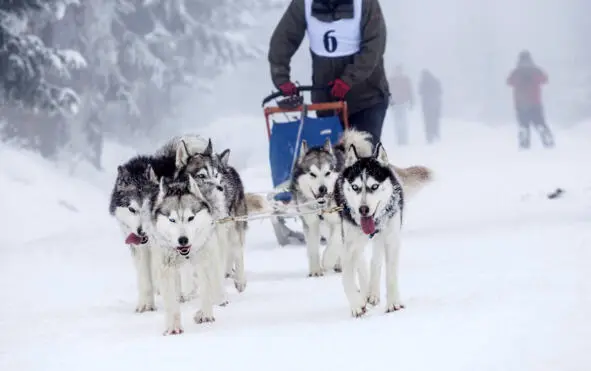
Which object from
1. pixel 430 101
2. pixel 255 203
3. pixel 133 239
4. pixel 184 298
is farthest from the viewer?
pixel 430 101

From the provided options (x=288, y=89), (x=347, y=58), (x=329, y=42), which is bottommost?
(x=288, y=89)

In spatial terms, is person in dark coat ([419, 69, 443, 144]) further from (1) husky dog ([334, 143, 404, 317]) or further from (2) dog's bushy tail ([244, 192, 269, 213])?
(1) husky dog ([334, 143, 404, 317])

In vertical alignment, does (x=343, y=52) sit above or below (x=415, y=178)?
above

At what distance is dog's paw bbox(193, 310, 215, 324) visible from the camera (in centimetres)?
414

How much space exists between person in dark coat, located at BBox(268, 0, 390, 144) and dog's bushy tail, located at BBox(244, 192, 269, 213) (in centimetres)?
82

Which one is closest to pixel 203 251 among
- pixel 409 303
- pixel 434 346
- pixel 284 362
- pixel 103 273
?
pixel 409 303

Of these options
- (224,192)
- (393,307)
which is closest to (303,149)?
(224,192)

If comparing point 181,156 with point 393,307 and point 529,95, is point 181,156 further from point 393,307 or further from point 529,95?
point 529,95

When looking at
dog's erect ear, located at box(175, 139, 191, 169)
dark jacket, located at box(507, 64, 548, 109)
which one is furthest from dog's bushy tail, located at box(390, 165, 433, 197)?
dark jacket, located at box(507, 64, 548, 109)

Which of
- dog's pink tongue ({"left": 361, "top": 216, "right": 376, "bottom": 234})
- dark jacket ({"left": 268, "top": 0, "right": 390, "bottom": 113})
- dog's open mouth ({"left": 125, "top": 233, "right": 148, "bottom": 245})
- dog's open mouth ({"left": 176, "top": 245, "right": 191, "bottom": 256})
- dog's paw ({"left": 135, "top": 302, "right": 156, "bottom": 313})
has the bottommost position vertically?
dog's paw ({"left": 135, "top": 302, "right": 156, "bottom": 313})

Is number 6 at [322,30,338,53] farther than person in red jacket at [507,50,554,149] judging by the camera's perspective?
No

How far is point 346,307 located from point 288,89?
2.12 m

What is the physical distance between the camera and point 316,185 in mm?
5688

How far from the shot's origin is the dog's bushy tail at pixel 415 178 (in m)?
5.98
